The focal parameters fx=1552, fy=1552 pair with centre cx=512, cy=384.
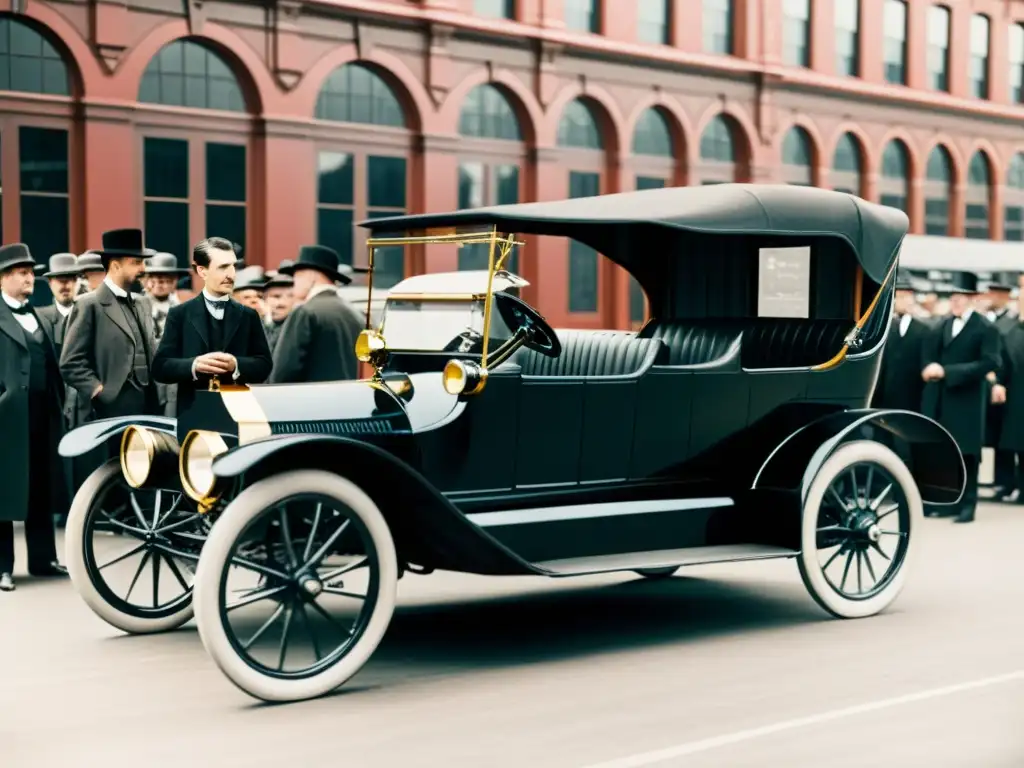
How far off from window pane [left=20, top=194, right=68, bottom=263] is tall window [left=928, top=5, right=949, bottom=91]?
69.0 feet

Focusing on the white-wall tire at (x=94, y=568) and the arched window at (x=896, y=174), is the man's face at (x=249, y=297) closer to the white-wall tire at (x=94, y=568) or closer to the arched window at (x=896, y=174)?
the white-wall tire at (x=94, y=568)

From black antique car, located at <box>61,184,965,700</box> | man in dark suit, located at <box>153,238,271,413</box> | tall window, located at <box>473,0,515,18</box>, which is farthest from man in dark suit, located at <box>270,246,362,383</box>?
tall window, located at <box>473,0,515,18</box>

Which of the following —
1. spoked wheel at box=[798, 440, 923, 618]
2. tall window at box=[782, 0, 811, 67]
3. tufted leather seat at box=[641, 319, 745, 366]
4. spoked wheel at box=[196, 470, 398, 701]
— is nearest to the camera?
spoked wheel at box=[196, 470, 398, 701]

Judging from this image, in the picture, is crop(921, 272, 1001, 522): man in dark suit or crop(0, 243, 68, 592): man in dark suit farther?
crop(921, 272, 1001, 522): man in dark suit

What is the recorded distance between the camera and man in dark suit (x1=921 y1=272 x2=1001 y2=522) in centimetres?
1304

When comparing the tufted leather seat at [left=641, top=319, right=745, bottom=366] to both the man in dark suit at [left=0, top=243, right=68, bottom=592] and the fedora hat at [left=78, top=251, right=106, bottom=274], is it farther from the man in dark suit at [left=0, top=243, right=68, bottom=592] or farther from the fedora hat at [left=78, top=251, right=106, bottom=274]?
the fedora hat at [left=78, top=251, right=106, bottom=274]

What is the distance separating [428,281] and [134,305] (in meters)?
2.63

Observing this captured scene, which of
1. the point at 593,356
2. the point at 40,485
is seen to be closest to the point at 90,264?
the point at 40,485

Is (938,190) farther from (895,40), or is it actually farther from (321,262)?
(321,262)

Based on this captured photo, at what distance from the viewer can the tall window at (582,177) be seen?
26.6 m

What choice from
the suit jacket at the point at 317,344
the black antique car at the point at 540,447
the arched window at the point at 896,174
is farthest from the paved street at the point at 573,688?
the arched window at the point at 896,174

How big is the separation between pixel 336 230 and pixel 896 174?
15.1 metres

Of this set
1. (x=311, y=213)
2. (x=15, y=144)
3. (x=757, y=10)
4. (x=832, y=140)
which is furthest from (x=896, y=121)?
(x=15, y=144)

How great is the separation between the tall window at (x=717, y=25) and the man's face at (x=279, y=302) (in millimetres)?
18054
